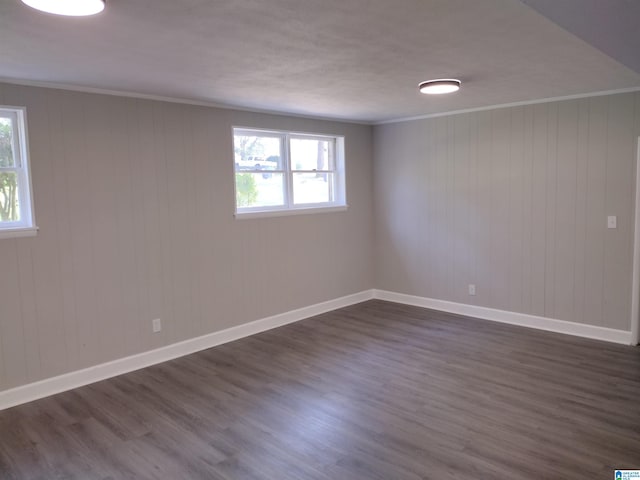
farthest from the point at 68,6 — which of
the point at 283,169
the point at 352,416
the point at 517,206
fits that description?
the point at 517,206

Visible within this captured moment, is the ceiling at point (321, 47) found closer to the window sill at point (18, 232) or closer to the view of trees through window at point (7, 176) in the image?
the view of trees through window at point (7, 176)

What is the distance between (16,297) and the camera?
352 centimetres

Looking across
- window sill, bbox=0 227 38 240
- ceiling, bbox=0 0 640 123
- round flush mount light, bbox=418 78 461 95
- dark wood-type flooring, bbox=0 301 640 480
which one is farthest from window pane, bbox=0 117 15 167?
round flush mount light, bbox=418 78 461 95

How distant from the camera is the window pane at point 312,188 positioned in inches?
224

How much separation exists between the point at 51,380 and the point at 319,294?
10.3 ft

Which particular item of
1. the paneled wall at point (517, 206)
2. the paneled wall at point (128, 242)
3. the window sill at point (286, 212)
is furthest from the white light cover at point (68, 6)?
the paneled wall at point (517, 206)

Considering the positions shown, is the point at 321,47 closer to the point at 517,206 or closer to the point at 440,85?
the point at 440,85

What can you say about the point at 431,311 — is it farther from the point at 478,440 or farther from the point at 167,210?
the point at 167,210

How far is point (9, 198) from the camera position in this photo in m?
3.54

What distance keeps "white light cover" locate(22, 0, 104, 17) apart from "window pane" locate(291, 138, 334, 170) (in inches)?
143

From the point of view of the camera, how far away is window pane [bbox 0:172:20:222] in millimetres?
3508

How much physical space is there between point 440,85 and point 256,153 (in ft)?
7.51

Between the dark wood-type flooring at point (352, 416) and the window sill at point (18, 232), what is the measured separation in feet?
4.27

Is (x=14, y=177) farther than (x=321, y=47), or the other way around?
(x=14, y=177)
